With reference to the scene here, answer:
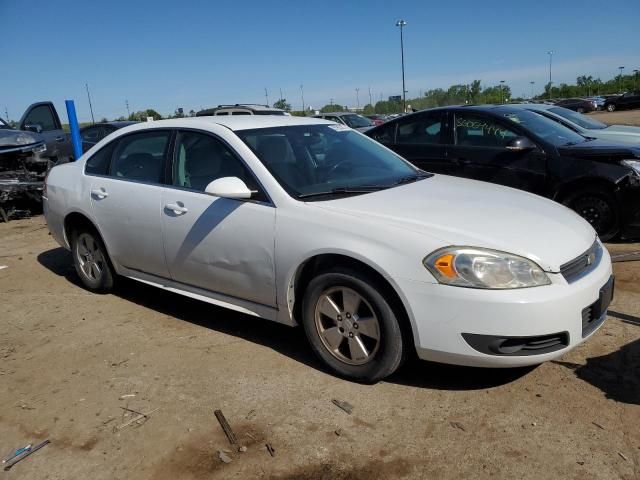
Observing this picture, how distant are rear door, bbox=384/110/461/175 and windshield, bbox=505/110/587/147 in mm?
804

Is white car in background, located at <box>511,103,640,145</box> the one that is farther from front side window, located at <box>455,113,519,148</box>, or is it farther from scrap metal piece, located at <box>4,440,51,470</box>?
scrap metal piece, located at <box>4,440,51,470</box>

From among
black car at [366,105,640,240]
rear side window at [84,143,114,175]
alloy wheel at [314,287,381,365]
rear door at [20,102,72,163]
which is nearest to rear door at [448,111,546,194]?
black car at [366,105,640,240]

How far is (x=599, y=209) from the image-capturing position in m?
6.02

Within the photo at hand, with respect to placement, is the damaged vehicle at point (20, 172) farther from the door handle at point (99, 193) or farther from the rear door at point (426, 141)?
the rear door at point (426, 141)

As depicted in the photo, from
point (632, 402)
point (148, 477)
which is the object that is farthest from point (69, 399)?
point (632, 402)

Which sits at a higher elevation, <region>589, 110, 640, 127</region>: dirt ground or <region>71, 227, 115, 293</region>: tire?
<region>71, 227, 115, 293</region>: tire

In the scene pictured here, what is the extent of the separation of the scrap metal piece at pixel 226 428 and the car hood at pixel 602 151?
4793mm

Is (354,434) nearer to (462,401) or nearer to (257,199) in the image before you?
(462,401)

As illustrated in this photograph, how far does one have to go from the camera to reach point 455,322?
2.95m

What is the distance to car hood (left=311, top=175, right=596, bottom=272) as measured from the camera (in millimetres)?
3029

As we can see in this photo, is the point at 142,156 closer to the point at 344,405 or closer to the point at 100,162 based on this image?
the point at 100,162

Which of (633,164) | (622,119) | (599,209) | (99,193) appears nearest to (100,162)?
(99,193)

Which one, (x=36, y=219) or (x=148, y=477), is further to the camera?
(x=36, y=219)

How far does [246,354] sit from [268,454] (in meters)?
1.18
